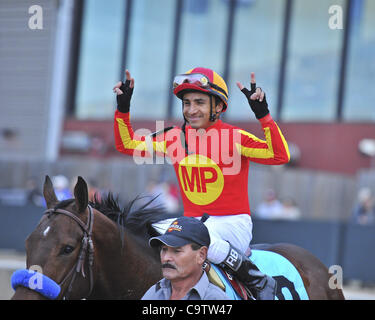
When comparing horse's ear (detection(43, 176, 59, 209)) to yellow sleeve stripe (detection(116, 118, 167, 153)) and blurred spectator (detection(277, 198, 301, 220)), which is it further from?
blurred spectator (detection(277, 198, 301, 220))

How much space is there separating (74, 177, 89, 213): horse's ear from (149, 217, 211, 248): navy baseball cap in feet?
1.62

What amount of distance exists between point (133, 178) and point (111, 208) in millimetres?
11250

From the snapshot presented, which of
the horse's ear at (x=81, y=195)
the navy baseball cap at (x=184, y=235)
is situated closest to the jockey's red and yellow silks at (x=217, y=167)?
the navy baseball cap at (x=184, y=235)

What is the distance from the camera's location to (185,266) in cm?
320

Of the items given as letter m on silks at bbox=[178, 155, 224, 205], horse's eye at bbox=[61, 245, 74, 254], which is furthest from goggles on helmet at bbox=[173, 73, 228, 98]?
horse's eye at bbox=[61, 245, 74, 254]

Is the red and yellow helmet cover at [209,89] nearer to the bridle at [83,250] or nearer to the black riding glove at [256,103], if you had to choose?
the black riding glove at [256,103]

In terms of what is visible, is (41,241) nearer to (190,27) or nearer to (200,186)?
(200,186)

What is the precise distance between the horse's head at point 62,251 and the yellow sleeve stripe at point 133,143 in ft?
2.07

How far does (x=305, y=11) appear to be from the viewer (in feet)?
58.9

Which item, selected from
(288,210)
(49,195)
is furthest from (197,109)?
(288,210)

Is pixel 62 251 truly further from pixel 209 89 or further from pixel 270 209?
pixel 270 209

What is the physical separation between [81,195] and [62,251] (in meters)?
0.35

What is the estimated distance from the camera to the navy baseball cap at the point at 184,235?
321 centimetres

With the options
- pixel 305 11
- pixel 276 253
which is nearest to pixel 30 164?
pixel 305 11
